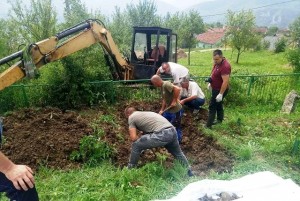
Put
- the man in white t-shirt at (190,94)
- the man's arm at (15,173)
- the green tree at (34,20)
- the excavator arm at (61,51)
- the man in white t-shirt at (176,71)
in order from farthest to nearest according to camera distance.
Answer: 1. the green tree at (34,20)
2. the man in white t-shirt at (176,71)
3. the man in white t-shirt at (190,94)
4. the excavator arm at (61,51)
5. the man's arm at (15,173)

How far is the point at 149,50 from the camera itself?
10266mm

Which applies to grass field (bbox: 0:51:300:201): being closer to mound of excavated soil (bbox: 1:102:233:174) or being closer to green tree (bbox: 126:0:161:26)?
mound of excavated soil (bbox: 1:102:233:174)

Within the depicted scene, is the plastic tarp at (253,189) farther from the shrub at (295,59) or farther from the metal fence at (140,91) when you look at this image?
the shrub at (295,59)

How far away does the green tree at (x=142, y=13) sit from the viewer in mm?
34312

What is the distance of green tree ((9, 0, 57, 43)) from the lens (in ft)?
41.8

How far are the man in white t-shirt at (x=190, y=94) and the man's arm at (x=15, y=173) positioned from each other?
16.6ft

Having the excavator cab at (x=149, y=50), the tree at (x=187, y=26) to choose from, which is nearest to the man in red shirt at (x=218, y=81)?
the excavator cab at (x=149, y=50)

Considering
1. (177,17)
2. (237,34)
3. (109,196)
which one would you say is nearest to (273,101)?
(109,196)

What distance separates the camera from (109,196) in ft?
11.8

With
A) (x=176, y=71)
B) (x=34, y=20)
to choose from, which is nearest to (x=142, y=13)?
(x=34, y=20)

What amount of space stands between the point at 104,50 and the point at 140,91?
1575mm

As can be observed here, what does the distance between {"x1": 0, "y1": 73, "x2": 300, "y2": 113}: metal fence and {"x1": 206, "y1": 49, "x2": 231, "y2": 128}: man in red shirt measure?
2284mm

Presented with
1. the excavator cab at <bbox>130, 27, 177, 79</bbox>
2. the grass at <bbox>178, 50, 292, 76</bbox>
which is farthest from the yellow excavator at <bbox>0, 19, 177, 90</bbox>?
the grass at <bbox>178, 50, 292, 76</bbox>

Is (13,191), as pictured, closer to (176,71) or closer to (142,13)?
(176,71)
